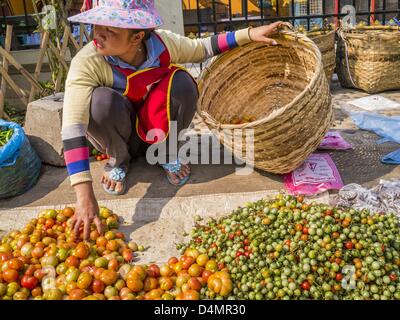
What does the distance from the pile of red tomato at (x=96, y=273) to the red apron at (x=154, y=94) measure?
77 centimetres

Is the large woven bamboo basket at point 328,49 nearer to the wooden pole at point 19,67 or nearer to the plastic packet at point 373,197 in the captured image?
the plastic packet at point 373,197

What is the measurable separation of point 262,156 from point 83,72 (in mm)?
1121

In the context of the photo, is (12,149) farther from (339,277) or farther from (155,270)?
(339,277)

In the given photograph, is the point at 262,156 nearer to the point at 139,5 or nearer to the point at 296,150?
the point at 296,150

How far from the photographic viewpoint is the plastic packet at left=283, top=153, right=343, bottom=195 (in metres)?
2.75

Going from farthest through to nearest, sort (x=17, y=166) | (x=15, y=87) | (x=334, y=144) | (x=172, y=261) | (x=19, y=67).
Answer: (x=15, y=87) < (x=19, y=67) < (x=334, y=144) < (x=17, y=166) < (x=172, y=261)

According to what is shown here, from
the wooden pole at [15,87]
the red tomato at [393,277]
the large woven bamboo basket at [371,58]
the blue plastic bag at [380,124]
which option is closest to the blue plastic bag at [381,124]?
the blue plastic bag at [380,124]

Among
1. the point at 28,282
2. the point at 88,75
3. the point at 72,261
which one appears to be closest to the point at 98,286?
the point at 72,261

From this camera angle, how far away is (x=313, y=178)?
2.78 metres

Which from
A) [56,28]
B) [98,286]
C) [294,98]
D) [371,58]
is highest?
[56,28]

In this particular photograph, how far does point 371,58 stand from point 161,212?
9.74ft
